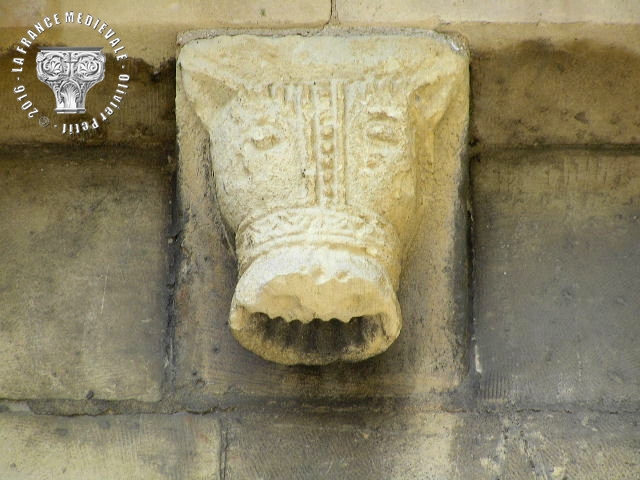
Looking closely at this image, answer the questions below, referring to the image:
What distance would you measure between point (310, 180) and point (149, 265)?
59 cm

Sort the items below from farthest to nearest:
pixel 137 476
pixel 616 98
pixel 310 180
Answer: pixel 616 98
pixel 137 476
pixel 310 180

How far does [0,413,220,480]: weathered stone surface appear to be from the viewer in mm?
2678

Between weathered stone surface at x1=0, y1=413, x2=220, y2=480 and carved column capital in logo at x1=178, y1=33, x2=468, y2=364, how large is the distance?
0.90ft

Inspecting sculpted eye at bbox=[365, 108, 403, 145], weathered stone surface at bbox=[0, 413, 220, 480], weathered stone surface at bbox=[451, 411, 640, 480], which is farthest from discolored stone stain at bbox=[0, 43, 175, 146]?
weathered stone surface at bbox=[451, 411, 640, 480]

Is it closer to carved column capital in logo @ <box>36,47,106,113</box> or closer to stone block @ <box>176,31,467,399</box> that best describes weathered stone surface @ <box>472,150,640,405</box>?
stone block @ <box>176,31,467,399</box>

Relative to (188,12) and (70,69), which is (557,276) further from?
(70,69)

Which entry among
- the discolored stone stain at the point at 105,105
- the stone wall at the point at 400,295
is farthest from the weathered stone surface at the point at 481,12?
the discolored stone stain at the point at 105,105

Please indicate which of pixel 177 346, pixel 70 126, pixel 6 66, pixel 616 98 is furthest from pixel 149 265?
pixel 616 98

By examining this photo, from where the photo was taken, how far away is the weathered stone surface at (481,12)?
107 inches

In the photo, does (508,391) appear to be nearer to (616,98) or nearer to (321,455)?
(321,455)

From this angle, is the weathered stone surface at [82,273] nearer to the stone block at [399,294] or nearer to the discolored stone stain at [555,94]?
the stone block at [399,294]

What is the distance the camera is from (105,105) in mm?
2889

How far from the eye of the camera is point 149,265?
2.89m

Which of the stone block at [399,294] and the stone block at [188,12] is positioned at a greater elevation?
the stone block at [188,12]
